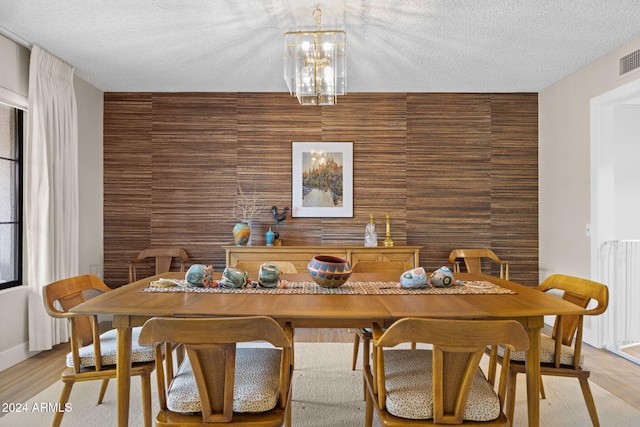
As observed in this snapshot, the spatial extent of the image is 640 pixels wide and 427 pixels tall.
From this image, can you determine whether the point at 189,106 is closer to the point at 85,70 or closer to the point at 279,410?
the point at 85,70

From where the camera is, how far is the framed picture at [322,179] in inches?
189

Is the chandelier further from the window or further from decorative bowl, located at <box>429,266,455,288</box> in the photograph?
the window

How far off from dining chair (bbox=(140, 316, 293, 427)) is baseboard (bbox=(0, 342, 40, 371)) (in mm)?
2392

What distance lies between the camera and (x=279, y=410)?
1.54 m

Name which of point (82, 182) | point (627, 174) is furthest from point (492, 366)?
point (82, 182)

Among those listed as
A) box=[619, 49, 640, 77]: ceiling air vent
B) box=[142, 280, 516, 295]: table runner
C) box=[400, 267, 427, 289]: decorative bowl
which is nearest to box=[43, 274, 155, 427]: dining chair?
box=[142, 280, 516, 295]: table runner

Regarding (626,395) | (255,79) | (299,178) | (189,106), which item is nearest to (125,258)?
(189,106)

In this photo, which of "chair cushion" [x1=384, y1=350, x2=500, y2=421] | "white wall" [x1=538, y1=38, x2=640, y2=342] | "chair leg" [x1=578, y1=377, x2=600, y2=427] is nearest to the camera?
"chair cushion" [x1=384, y1=350, x2=500, y2=421]

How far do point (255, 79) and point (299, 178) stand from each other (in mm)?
1214

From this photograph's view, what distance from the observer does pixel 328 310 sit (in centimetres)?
168

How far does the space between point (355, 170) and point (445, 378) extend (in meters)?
3.59

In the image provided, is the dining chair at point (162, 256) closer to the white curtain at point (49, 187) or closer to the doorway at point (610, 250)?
the white curtain at point (49, 187)

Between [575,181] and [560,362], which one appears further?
[575,181]

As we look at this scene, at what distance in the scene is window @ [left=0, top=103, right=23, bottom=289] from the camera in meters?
3.39
